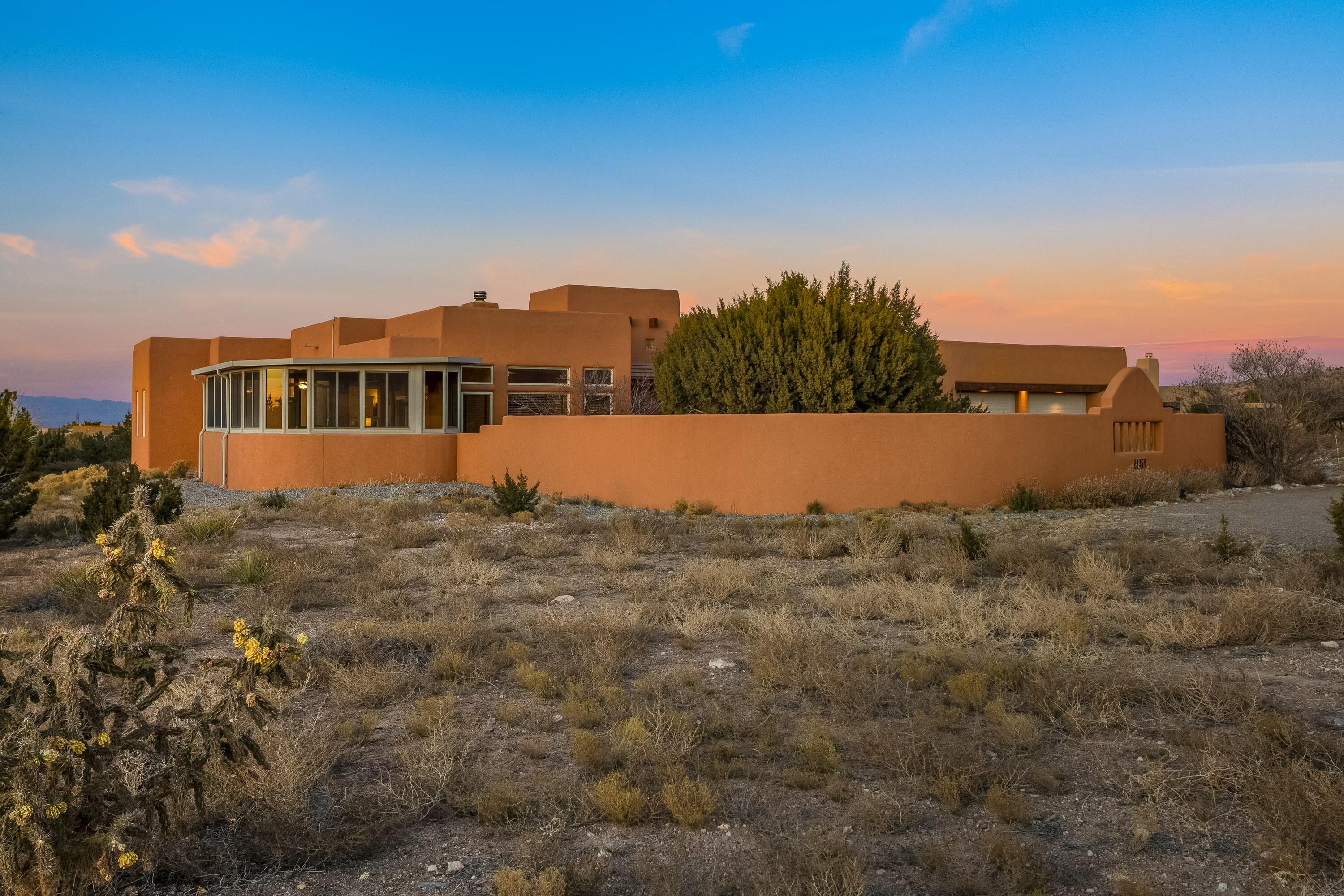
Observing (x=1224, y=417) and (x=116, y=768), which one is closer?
(x=116, y=768)

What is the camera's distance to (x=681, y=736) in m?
4.92

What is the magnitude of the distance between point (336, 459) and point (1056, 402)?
24331mm

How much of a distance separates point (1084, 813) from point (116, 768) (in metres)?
3.94

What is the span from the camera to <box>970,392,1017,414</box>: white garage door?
Answer: 3114 cm

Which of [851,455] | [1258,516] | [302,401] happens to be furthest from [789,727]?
[302,401]

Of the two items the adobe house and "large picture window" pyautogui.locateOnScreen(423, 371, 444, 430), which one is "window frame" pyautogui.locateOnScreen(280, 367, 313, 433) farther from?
"large picture window" pyautogui.locateOnScreen(423, 371, 444, 430)

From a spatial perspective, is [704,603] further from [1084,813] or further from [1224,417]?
[1224,417]

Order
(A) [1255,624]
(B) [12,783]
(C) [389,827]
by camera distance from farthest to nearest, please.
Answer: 1. (A) [1255,624]
2. (C) [389,827]
3. (B) [12,783]

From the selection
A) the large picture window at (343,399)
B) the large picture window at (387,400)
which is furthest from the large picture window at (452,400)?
the large picture window at (387,400)

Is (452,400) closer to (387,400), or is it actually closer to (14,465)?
(387,400)

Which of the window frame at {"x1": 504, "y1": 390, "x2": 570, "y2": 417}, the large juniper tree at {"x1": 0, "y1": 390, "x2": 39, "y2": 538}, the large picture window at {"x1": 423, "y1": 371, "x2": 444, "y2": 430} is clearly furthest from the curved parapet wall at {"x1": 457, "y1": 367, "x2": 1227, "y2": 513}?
the large juniper tree at {"x1": 0, "y1": 390, "x2": 39, "y2": 538}

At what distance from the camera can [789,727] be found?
533 centimetres

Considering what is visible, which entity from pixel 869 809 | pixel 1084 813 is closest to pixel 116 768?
pixel 869 809

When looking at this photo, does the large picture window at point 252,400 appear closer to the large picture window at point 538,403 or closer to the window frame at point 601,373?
the large picture window at point 538,403
